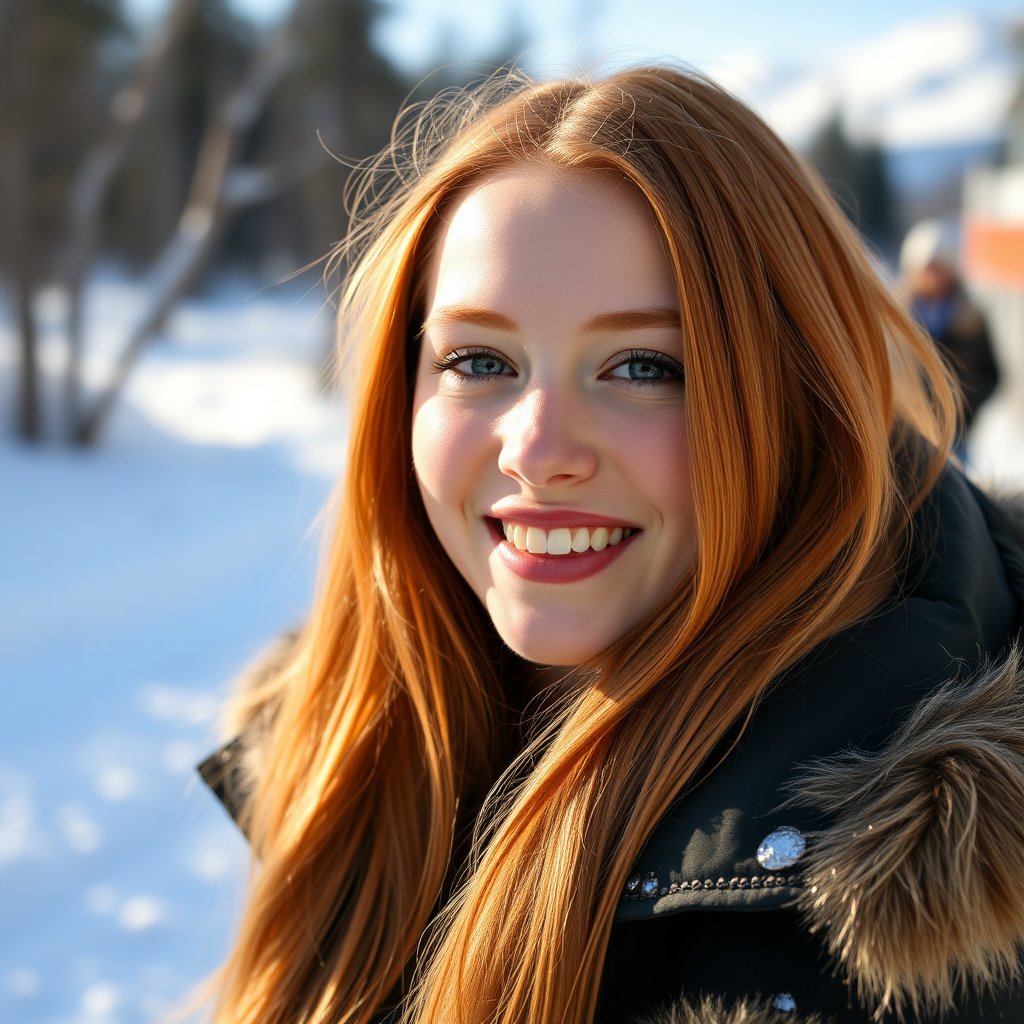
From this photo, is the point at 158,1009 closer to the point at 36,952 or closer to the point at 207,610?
the point at 36,952

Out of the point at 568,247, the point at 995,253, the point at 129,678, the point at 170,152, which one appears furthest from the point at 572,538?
the point at 170,152

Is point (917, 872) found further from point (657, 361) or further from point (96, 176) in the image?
point (96, 176)

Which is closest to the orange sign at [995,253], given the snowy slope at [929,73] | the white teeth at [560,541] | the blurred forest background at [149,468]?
the blurred forest background at [149,468]

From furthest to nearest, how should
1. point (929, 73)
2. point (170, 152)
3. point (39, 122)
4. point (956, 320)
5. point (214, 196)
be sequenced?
point (929, 73), point (170, 152), point (39, 122), point (214, 196), point (956, 320)

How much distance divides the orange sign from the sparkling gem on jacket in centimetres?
1167

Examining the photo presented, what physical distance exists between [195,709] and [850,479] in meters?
3.98

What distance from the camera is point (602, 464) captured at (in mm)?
1290

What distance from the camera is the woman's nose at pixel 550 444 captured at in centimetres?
127

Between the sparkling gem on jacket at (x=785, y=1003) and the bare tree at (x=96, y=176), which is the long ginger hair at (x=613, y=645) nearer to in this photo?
the sparkling gem on jacket at (x=785, y=1003)

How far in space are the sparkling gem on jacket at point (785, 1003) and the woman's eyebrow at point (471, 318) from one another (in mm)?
889

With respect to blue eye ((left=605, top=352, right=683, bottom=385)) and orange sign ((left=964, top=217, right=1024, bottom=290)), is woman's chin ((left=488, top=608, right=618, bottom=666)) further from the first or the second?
orange sign ((left=964, top=217, right=1024, bottom=290))

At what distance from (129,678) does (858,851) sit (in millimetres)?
4561

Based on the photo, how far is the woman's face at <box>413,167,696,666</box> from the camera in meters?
1.27

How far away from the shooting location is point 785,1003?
1.03 m
